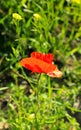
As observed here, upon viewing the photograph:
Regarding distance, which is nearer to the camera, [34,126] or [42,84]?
[34,126]

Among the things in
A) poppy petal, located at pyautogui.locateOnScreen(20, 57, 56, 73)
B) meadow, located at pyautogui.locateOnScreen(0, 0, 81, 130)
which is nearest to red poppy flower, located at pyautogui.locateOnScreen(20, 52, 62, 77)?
poppy petal, located at pyautogui.locateOnScreen(20, 57, 56, 73)

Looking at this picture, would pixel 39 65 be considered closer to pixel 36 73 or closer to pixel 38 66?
pixel 38 66

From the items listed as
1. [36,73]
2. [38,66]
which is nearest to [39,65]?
[38,66]

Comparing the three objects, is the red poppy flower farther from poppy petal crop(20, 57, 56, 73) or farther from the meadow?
the meadow

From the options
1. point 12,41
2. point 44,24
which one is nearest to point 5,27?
point 12,41

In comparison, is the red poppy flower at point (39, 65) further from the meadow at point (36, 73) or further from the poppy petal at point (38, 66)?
the meadow at point (36, 73)

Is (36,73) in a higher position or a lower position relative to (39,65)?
lower

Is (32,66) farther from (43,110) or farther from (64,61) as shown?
(64,61)

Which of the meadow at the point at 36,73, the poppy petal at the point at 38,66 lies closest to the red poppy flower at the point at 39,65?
the poppy petal at the point at 38,66
